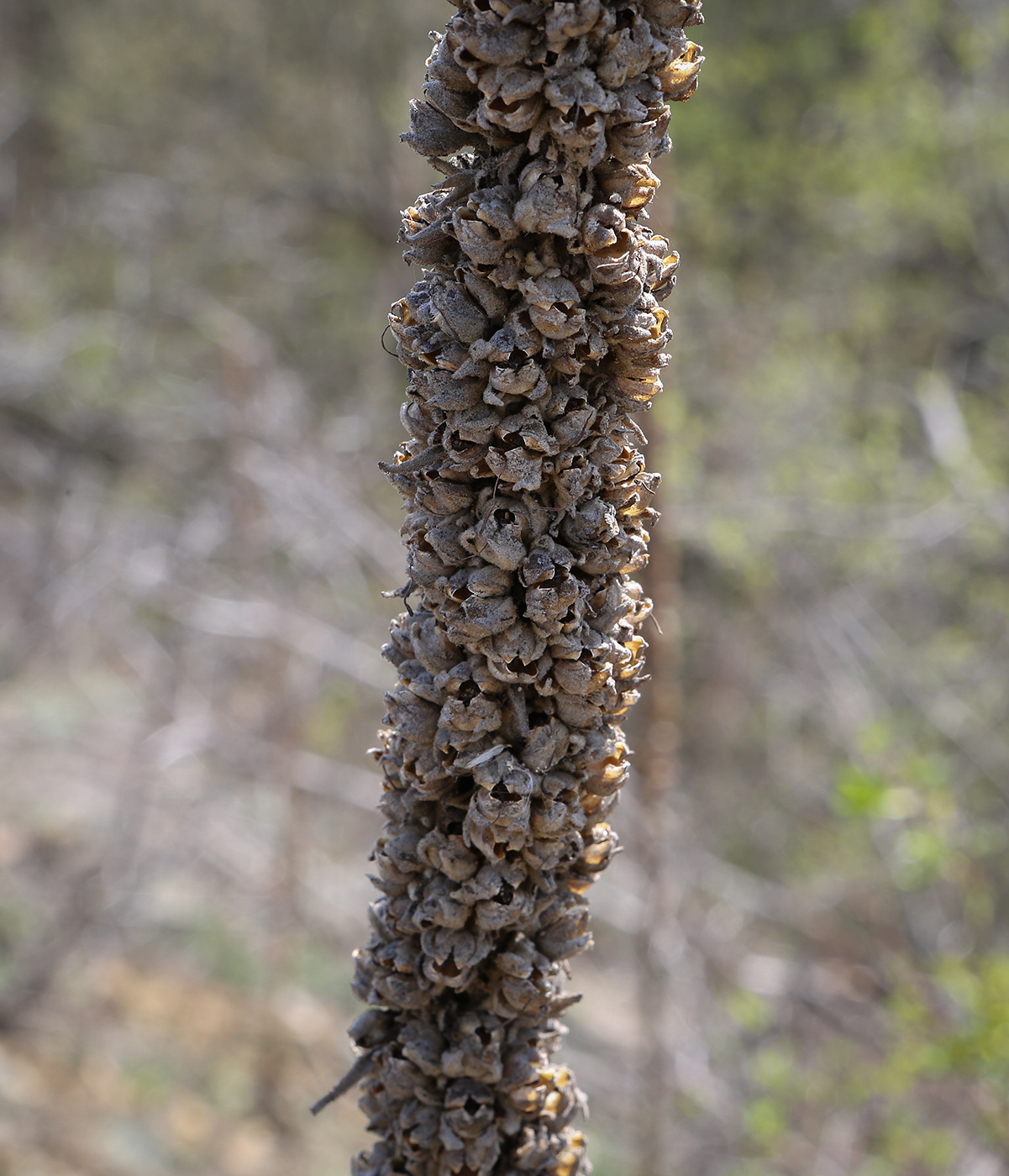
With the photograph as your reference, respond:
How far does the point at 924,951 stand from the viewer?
4.69 m

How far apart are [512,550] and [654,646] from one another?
1.78 m

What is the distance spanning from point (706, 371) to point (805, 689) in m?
2.31

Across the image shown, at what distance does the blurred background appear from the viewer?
4.12m

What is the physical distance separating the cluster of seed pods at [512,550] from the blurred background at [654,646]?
146 cm

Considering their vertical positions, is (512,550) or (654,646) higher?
(654,646)

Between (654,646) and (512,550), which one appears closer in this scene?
(512,550)

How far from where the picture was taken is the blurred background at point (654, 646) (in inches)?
162

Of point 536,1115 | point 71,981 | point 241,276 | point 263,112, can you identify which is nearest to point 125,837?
point 71,981

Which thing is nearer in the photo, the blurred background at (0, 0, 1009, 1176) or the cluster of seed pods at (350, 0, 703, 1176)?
the cluster of seed pods at (350, 0, 703, 1176)

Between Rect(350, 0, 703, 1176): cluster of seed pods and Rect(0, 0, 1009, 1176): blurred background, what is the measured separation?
1.46 metres

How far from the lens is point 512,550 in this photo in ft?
3.11

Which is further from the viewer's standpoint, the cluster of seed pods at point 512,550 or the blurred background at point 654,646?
the blurred background at point 654,646

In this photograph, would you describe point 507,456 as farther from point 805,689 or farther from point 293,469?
point 805,689

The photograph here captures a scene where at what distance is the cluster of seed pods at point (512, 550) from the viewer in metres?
0.90
